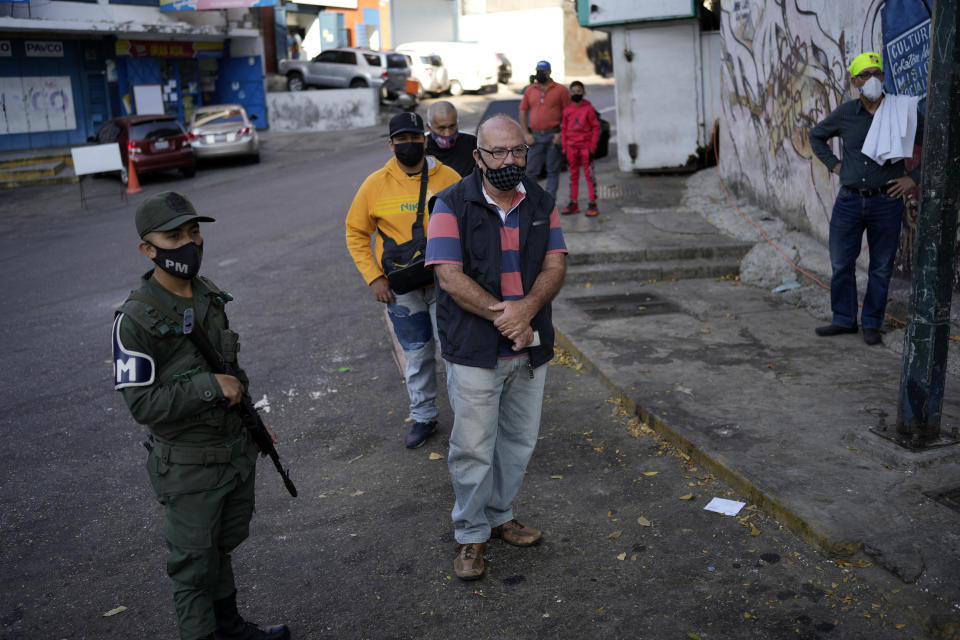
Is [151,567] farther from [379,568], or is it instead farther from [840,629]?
[840,629]

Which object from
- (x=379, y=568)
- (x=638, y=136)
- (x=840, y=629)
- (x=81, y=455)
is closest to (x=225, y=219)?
(x=638, y=136)

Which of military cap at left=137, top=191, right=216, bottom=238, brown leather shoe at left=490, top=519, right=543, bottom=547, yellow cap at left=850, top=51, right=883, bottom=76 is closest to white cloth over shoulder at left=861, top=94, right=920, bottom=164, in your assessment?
yellow cap at left=850, top=51, right=883, bottom=76

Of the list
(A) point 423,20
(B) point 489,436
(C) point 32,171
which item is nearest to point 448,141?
(B) point 489,436

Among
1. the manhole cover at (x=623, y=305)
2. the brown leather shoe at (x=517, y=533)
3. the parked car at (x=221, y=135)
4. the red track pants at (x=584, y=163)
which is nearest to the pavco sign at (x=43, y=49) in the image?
the parked car at (x=221, y=135)

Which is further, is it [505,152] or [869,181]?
[869,181]

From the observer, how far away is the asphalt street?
3.67 metres

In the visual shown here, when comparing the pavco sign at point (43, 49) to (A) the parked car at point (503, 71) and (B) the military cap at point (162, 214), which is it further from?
(B) the military cap at point (162, 214)

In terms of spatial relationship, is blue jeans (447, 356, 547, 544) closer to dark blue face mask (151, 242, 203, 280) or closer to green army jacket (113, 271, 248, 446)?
green army jacket (113, 271, 248, 446)

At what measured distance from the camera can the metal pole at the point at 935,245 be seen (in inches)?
171

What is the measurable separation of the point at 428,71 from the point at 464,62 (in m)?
2.56

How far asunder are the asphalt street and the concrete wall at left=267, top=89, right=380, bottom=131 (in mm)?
21040

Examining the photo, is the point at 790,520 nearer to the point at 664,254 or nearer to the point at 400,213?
the point at 400,213

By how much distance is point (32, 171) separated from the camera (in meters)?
21.3

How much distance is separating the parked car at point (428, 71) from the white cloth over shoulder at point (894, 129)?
27079 mm
